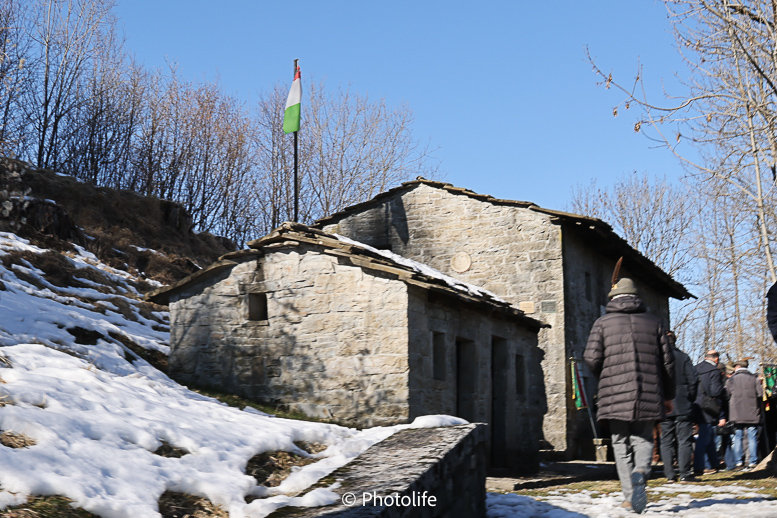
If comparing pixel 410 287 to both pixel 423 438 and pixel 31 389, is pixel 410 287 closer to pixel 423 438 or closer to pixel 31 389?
pixel 423 438

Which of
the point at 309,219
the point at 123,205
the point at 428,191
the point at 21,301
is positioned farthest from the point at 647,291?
the point at 21,301

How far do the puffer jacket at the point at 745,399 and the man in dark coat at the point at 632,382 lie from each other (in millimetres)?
5539

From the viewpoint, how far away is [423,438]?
19.9ft

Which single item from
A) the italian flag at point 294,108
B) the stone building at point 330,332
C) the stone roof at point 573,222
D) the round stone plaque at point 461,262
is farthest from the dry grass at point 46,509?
the round stone plaque at point 461,262

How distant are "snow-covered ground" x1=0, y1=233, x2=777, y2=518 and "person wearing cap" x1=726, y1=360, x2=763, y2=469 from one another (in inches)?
143

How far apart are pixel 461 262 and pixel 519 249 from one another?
1.37m

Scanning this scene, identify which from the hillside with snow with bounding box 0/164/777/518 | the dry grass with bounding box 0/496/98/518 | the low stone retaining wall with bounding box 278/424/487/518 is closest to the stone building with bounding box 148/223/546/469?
the hillside with snow with bounding box 0/164/777/518

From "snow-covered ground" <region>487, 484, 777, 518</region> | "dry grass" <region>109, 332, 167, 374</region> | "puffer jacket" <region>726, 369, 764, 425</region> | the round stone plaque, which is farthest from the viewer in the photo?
the round stone plaque

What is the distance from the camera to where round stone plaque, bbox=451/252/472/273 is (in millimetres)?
17531

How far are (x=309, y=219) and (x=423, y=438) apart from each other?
2408 centimetres

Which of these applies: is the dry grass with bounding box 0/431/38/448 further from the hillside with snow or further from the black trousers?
the black trousers

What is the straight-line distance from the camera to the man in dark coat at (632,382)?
6.21m

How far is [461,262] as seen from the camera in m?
17.6

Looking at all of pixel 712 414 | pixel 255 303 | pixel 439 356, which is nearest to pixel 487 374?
pixel 439 356
